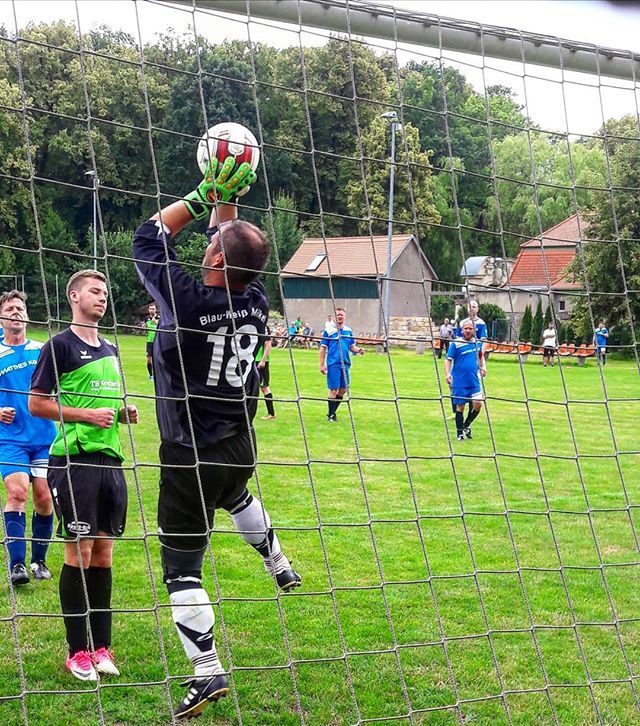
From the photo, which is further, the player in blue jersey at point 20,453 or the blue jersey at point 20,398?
the blue jersey at point 20,398

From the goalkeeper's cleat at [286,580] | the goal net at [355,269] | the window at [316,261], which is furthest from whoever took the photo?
the window at [316,261]

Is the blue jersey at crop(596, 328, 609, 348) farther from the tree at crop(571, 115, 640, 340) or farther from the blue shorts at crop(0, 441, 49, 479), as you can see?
the blue shorts at crop(0, 441, 49, 479)

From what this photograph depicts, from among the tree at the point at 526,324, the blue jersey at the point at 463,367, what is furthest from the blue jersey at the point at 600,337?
the blue jersey at the point at 463,367

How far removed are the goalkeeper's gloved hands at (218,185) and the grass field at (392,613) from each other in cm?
78

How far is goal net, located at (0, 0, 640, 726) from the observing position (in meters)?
3.64

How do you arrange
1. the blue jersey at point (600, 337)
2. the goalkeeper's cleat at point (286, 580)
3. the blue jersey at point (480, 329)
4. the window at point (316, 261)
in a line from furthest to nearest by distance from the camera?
1. the blue jersey at point (480, 329)
2. the blue jersey at point (600, 337)
3. the window at point (316, 261)
4. the goalkeeper's cleat at point (286, 580)

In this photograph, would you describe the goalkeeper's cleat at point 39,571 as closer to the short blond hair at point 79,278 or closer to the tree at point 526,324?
the short blond hair at point 79,278

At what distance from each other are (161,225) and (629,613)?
10.8ft

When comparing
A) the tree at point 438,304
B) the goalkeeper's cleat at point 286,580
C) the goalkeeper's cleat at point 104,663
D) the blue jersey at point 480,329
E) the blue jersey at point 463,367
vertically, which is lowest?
the goalkeeper's cleat at point 104,663

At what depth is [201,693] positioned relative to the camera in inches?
131

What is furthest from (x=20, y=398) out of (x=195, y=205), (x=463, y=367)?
(x=463, y=367)

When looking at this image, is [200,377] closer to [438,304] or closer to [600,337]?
[438,304]

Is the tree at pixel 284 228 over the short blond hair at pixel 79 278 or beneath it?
over

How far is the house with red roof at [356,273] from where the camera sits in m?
4.00
